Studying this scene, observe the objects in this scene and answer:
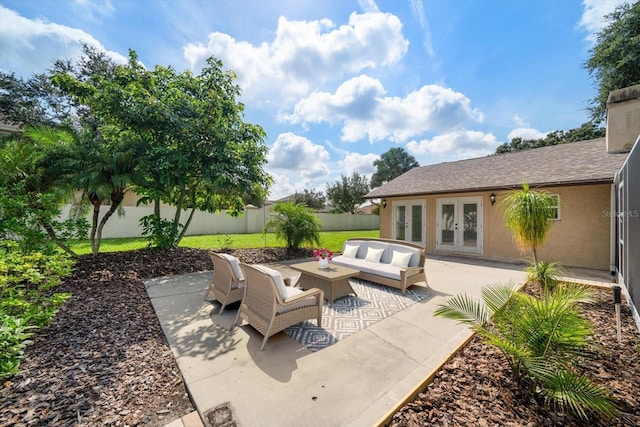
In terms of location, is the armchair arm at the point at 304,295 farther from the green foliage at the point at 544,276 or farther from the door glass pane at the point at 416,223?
the door glass pane at the point at 416,223

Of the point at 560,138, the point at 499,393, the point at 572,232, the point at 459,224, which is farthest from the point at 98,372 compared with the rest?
the point at 560,138

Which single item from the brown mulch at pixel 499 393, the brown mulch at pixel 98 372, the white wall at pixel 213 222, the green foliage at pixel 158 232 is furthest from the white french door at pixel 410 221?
the brown mulch at pixel 98 372

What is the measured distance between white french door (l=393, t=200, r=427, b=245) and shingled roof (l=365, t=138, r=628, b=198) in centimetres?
77

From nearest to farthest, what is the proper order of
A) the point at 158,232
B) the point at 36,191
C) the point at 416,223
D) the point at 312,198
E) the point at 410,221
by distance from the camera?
the point at 36,191 < the point at 158,232 < the point at 416,223 < the point at 410,221 < the point at 312,198

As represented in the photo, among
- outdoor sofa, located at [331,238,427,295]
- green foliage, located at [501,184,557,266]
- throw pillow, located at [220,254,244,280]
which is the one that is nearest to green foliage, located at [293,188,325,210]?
outdoor sofa, located at [331,238,427,295]

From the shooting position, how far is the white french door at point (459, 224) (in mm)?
10430

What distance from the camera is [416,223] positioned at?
1233cm

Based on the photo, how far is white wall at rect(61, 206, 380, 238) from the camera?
15391mm

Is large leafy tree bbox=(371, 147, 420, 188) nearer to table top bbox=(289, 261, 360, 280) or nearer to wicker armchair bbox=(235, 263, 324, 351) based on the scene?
table top bbox=(289, 261, 360, 280)

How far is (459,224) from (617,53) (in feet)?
52.8

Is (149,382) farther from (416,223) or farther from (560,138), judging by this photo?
(560,138)

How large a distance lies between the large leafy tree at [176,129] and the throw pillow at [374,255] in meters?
4.47

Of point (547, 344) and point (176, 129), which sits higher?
point (176, 129)

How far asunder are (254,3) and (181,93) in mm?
3446
